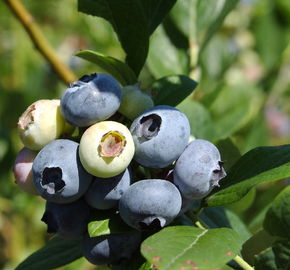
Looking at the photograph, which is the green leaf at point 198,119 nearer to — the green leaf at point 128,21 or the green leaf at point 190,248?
the green leaf at point 128,21

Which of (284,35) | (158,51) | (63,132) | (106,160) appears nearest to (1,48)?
(158,51)

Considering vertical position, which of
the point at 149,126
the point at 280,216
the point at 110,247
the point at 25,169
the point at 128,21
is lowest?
the point at 110,247

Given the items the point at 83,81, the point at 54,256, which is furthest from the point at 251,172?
the point at 54,256

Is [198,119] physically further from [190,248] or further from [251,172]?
[190,248]

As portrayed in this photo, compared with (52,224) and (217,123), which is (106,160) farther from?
(217,123)

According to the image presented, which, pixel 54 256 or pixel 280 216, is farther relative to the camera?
pixel 54 256

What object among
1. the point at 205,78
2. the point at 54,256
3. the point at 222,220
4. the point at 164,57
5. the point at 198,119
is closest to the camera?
the point at 54,256
